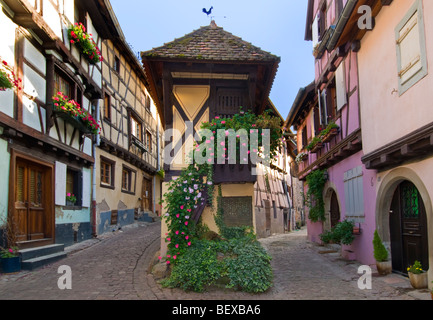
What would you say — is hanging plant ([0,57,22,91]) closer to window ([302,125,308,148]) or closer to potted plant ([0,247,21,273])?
potted plant ([0,247,21,273])

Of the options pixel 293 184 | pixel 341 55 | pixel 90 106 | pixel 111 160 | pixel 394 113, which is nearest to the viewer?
pixel 394 113

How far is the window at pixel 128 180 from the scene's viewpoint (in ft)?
49.8

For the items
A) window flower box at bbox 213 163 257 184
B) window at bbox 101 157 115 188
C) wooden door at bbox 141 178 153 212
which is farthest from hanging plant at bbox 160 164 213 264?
wooden door at bbox 141 178 153 212

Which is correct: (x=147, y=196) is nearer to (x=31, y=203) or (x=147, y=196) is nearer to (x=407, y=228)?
(x=31, y=203)

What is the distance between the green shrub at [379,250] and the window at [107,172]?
9.02 m

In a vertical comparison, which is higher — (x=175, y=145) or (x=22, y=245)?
(x=175, y=145)

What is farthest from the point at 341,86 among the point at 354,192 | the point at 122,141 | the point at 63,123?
the point at 122,141

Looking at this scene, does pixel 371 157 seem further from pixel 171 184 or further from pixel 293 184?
pixel 293 184

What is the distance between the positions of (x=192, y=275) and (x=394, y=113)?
175 inches

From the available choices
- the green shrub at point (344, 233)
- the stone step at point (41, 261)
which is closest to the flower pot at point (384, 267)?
the green shrub at point (344, 233)

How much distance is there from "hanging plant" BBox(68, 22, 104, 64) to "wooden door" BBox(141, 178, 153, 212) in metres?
8.80

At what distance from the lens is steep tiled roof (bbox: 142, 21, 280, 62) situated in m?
7.27

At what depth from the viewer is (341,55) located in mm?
9070
